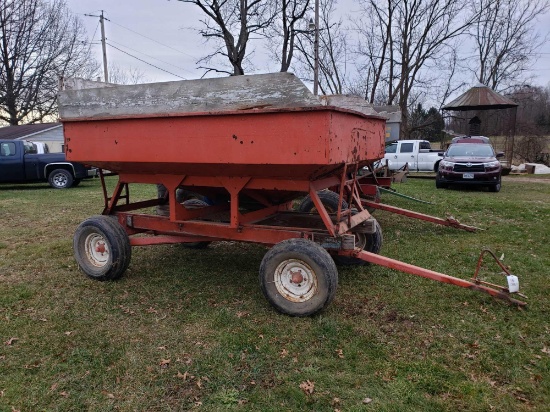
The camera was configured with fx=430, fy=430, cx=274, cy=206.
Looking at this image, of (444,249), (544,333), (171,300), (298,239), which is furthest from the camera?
(444,249)

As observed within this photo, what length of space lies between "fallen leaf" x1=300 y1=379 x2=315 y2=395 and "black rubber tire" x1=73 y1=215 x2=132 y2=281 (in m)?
2.70

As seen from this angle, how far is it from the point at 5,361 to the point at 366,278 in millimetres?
3505

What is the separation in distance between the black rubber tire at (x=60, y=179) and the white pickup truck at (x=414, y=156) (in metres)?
13.2

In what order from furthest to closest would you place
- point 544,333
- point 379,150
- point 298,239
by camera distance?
point 379,150 < point 298,239 < point 544,333

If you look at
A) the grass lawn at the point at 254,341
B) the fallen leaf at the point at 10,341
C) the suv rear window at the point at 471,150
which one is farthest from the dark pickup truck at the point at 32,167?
the suv rear window at the point at 471,150

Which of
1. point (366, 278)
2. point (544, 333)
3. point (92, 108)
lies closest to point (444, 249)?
point (366, 278)

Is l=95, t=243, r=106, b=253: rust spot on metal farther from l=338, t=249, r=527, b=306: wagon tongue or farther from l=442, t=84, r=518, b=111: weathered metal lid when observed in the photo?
l=442, t=84, r=518, b=111: weathered metal lid

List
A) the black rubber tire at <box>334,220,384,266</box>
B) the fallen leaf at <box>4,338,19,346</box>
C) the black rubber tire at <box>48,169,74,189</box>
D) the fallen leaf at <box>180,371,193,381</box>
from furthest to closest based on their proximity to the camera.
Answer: the black rubber tire at <box>48,169,74,189</box>
the black rubber tire at <box>334,220,384,266</box>
the fallen leaf at <box>4,338,19,346</box>
the fallen leaf at <box>180,371,193,381</box>

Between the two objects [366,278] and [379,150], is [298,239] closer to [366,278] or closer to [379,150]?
[366,278]

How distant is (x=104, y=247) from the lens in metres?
4.87

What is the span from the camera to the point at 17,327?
3740mm

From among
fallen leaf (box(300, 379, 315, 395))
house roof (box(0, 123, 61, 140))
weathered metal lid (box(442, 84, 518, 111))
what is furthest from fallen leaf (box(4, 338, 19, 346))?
house roof (box(0, 123, 61, 140))

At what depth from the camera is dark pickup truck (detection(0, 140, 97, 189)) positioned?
1451 centimetres

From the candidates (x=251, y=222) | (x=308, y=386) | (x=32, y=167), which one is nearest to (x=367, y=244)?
(x=251, y=222)
